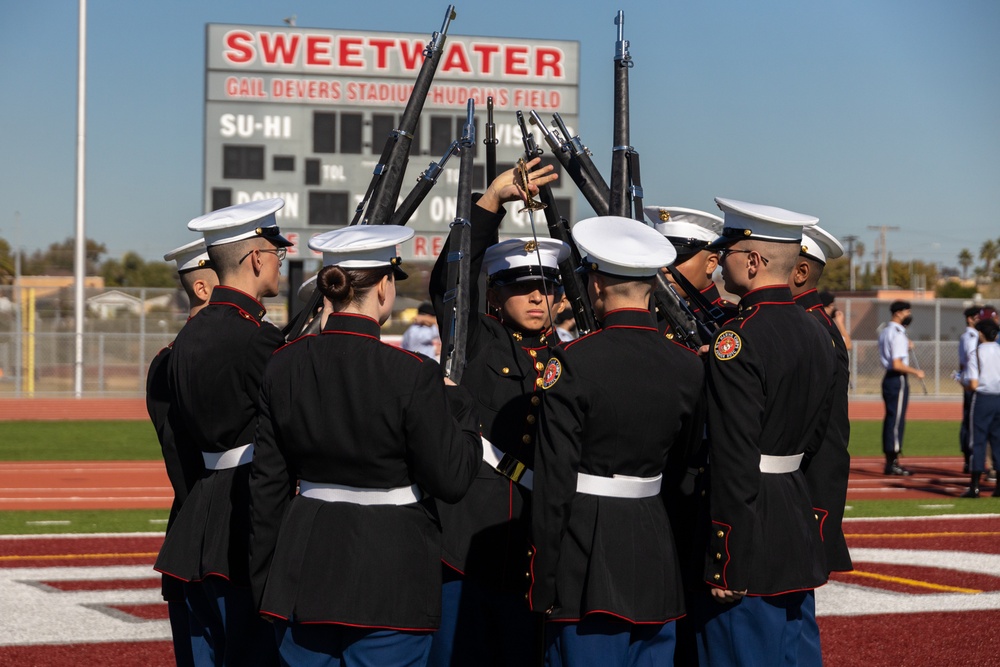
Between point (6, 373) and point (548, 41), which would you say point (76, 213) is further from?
point (548, 41)

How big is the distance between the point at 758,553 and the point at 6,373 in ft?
90.7

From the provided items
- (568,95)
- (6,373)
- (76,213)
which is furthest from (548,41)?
(6,373)

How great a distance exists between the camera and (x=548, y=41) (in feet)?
73.1

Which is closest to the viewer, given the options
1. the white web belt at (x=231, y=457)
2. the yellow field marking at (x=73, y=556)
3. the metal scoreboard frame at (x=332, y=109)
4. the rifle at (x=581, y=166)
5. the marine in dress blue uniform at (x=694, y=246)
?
the white web belt at (x=231, y=457)

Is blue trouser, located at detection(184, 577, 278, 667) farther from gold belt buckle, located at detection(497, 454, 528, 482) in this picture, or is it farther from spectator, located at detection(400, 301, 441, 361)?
spectator, located at detection(400, 301, 441, 361)

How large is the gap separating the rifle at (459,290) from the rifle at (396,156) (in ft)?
0.80

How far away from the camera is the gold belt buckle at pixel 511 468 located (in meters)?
4.08

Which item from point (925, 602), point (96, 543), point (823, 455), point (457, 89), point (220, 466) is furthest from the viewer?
point (457, 89)

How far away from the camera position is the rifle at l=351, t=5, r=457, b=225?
4.49m

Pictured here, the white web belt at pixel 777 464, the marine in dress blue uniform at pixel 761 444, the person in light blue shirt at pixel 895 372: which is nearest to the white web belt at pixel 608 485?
the marine in dress blue uniform at pixel 761 444

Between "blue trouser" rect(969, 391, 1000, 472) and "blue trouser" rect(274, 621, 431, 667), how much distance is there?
994cm

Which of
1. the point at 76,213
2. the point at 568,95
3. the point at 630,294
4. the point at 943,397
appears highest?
the point at 568,95

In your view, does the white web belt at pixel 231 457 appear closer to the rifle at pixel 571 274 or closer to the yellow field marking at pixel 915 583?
the rifle at pixel 571 274

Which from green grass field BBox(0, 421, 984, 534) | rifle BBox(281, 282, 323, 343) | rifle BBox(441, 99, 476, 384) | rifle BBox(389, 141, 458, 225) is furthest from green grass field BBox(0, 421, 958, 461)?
rifle BBox(441, 99, 476, 384)
